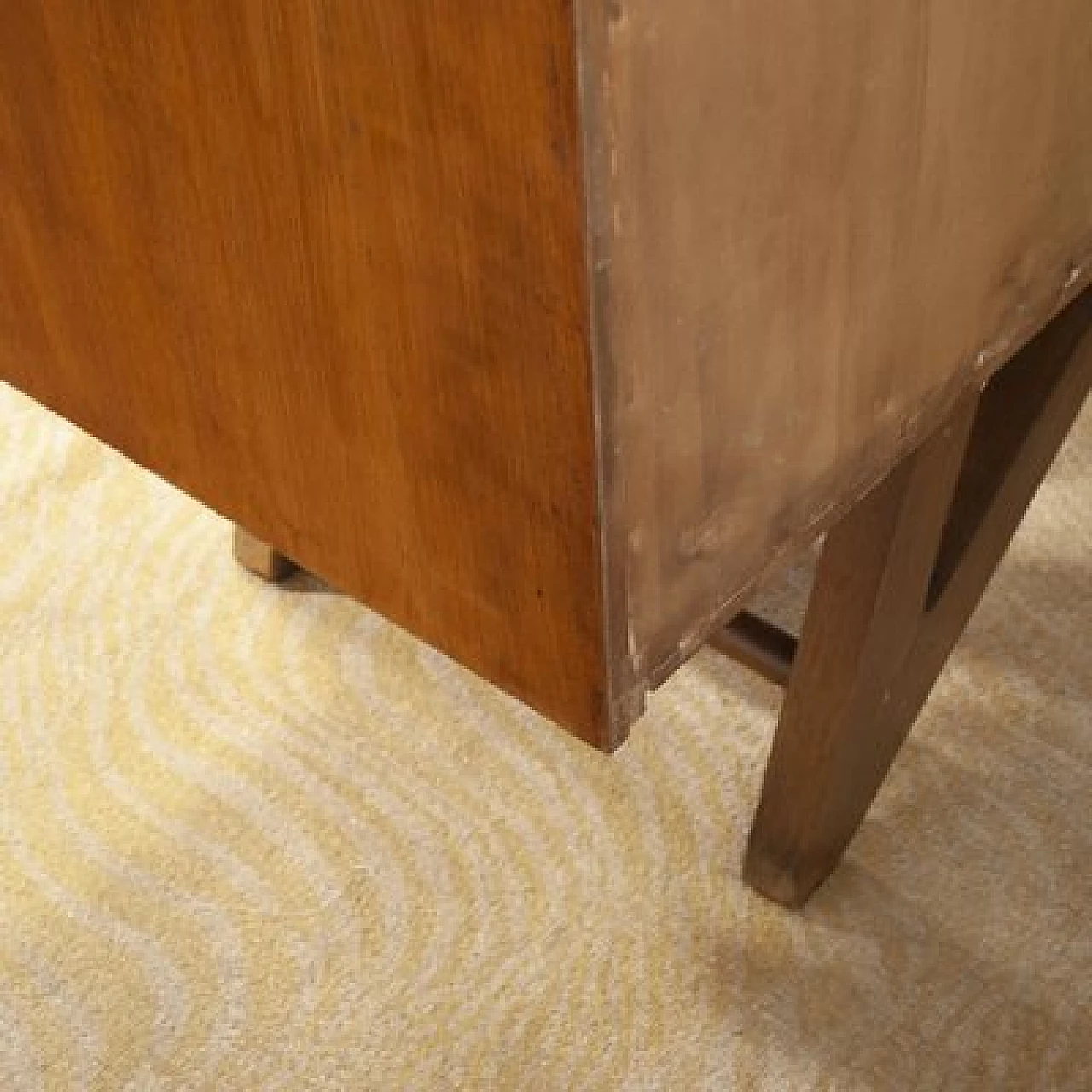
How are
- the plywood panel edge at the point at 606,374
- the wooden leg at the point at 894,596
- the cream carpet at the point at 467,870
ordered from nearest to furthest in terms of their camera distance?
the plywood panel edge at the point at 606,374, the wooden leg at the point at 894,596, the cream carpet at the point at 467,870

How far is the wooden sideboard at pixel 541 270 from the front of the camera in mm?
483

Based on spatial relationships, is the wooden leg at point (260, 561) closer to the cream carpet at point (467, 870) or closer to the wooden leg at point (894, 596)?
the cream carpet at point (467, 870)

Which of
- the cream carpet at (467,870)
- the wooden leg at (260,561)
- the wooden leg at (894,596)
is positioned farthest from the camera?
the wooden leg at (260,561)

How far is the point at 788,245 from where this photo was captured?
56 centimetres

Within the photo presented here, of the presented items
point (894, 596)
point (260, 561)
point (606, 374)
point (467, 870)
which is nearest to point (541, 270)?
point (606, 374)

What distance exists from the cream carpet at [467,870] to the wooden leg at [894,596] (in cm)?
7

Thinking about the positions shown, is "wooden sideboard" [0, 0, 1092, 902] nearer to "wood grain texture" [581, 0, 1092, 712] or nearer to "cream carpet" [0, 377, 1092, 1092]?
"wood grain texture" [581, 0, 1092, 712]

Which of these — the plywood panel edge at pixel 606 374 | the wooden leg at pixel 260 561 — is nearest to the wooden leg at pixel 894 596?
the plywood panel edge at pixel 606 374


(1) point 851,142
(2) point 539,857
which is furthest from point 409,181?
(2) point 539,857

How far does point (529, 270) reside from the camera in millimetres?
494

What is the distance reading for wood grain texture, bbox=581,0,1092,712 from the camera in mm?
490

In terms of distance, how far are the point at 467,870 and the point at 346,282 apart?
67 cm

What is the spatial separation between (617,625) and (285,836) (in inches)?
25.8

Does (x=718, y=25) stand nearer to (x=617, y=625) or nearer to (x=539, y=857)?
(x=617, y=625)
